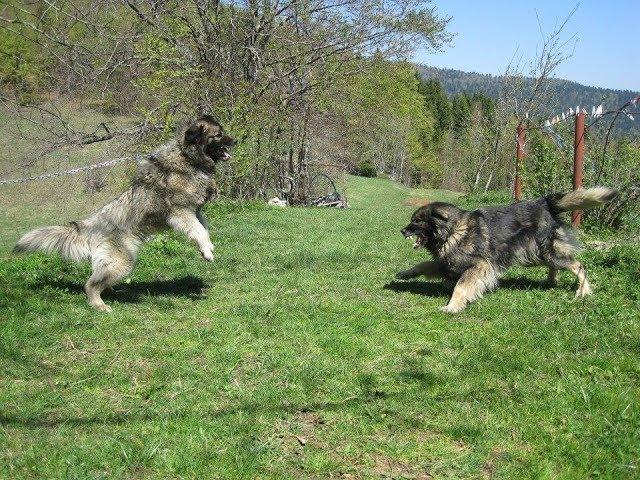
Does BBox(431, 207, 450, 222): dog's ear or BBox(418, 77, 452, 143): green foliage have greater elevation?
BBox(418, 77, 452, 143): green foliage

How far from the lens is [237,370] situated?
4.57 metres

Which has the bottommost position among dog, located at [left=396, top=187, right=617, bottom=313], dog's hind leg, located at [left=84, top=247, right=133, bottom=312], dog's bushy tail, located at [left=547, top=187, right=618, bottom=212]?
dog's hind leg, located at [left=84, top=247, right=133, bottom=312]

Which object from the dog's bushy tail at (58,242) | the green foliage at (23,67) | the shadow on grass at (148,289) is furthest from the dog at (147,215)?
the green foliage at (23,67)

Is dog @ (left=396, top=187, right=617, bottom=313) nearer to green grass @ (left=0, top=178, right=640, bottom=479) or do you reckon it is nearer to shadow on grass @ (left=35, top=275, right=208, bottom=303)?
green grass @ (left=0, top=178, right=640, bottom=479)

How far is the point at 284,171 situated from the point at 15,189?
1227cm

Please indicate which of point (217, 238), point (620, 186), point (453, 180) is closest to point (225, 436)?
point (217, 238)

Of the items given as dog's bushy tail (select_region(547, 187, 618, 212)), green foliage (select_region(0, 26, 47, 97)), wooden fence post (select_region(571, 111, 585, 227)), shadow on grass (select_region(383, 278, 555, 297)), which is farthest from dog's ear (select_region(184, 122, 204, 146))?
green foliage (select_region(0, 26, 47, 97))

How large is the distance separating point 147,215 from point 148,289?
1.11m

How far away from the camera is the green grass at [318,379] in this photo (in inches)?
130

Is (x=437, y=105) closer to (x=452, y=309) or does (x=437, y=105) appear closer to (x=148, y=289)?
(x=148, y=289)

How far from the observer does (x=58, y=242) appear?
6270 mm

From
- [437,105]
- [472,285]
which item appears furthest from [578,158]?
[437,105]

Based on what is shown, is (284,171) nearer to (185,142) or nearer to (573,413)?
(185,142)

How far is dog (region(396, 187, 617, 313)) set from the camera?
6.53 m
